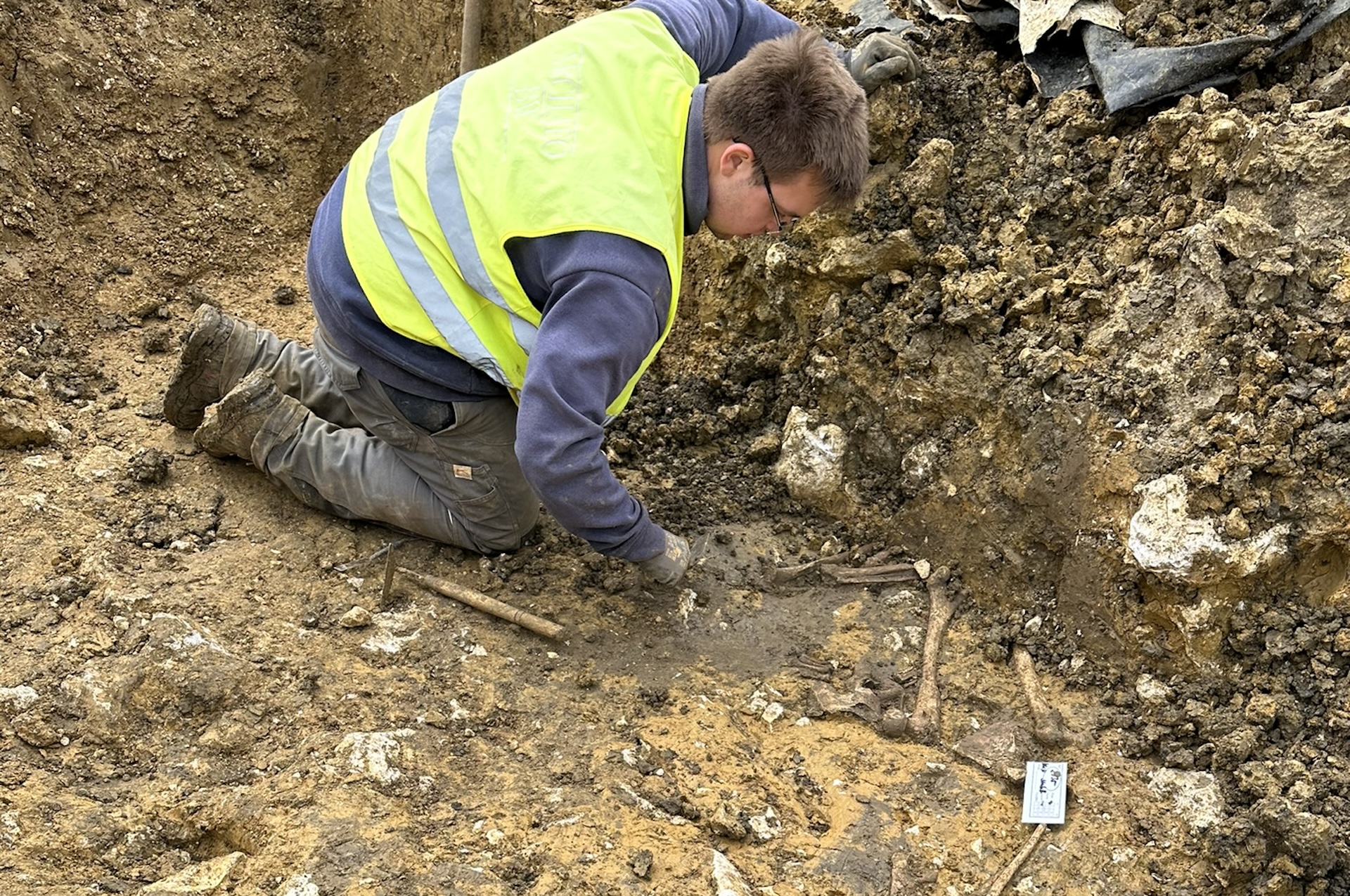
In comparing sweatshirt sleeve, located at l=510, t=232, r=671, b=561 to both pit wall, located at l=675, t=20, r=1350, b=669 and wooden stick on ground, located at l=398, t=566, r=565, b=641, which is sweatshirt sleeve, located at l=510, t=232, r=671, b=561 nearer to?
wooden stick on ground, located at l=398, t=566, r=565, b=641

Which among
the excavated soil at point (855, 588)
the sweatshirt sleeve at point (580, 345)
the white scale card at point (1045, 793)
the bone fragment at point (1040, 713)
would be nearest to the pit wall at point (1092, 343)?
the excavated soil at point (855, 588)

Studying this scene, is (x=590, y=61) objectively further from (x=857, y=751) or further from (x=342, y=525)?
(x=857, y=751)

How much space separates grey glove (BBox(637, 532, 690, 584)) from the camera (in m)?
2.91

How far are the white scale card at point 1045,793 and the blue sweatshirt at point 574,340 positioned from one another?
1.14 metres

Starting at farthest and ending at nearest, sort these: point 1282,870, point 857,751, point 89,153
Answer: point 89,153, point 857,751, point 1282,870

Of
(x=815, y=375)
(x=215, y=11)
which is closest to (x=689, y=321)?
(x=815, y=375)

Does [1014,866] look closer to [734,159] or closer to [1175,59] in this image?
[734,159]

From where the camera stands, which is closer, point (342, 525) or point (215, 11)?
point (342, 525)

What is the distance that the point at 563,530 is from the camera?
330cm

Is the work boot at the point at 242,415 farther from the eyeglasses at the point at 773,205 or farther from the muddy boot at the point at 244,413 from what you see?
the eyeglasses at the point at 773,205

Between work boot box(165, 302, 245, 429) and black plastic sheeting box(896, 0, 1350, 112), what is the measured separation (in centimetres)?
284

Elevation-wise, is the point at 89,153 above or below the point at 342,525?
above

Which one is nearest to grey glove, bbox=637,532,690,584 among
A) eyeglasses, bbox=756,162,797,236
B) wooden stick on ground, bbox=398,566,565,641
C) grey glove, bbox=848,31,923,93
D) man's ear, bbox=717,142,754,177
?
wooden stick on ground, bbox=398,566,565,641

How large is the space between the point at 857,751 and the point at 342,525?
172 cm
